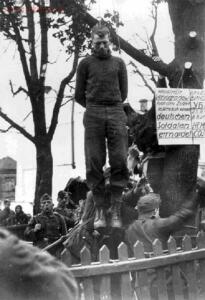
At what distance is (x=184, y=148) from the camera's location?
6844mm

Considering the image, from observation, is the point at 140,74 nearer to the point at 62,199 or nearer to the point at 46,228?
the point at 62,199

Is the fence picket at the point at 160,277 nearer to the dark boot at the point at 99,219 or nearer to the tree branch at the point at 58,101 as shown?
the dark boot at the point at 99,219

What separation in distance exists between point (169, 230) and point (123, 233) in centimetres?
51

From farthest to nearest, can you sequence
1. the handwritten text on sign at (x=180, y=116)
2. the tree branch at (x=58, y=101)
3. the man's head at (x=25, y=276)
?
the tree branch at (x=58, y=101) < the handwritten text on sign at (x=180, y=116) < the man's head at (x=25, y=276)

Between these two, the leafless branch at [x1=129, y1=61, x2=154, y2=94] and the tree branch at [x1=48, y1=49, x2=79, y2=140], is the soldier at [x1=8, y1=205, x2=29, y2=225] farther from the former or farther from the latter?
the leafless branch at [x1=129, y1=61, x2=154, y2=94]

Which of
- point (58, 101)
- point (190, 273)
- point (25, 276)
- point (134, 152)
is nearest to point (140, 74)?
point (58, 101)

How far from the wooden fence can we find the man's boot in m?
0.86

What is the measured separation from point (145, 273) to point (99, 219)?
49.6 inches

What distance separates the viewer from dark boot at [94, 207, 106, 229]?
5.74 meters

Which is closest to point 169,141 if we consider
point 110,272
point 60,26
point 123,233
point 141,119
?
point 141,119

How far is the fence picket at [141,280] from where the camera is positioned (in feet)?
15.0

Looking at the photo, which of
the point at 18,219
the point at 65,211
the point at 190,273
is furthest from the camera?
the point at 18,219

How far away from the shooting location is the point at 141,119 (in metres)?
6.81

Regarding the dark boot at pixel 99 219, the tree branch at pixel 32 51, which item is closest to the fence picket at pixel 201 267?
the dark boot at pixel 99 219
